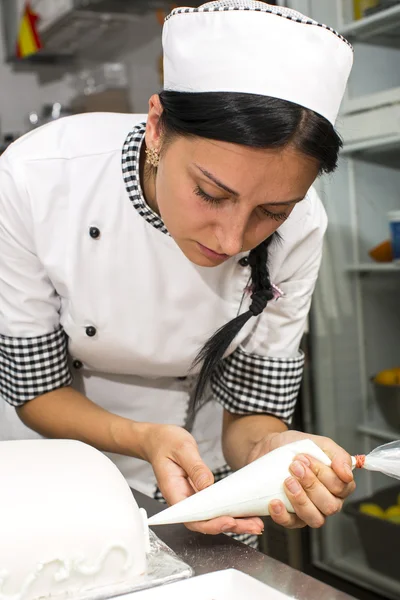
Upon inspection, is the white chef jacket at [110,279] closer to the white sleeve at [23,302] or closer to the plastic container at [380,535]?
the white sleeve at [23,302]

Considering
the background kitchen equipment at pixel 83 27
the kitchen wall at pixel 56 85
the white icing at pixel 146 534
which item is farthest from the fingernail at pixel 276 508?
the kitchen wall at pixel 56 85

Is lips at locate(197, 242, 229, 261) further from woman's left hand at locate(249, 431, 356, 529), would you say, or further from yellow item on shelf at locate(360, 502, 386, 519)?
yellow item on shelf at locate(360, 502, 386, 519)

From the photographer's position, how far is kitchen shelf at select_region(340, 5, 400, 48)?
7.15 ft

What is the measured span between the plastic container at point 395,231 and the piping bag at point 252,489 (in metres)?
1.35

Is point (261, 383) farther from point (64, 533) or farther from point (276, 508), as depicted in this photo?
point (64, 533)

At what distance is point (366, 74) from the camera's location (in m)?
2.38

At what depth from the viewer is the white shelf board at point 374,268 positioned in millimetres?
2265

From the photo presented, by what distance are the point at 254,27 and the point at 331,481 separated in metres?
0.61

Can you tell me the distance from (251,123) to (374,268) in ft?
4.87

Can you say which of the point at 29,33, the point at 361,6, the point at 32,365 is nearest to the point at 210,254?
the point at 32,365

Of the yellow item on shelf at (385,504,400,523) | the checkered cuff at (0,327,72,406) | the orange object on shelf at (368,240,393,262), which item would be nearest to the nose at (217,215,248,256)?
the checkered cuff at (0,327,72,406)

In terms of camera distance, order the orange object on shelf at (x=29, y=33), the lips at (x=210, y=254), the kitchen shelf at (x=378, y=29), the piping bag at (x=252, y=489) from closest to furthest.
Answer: the piping bag at (x=252, y=489) < the lips at (x=210, y=254) < the kitchen shelf at (x=378, y=29) < the orange object on shelf at (x=29, y=33)

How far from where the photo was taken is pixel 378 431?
243cm

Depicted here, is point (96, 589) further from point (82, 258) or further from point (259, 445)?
point (82, 258)
